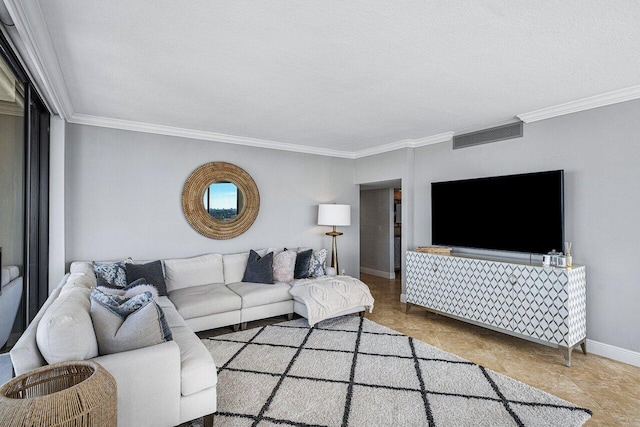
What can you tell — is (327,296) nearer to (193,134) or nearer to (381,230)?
(193,134)

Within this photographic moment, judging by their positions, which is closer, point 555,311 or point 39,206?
point 555,311

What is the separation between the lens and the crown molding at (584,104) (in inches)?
118

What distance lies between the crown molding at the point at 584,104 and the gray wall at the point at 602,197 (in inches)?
2.5

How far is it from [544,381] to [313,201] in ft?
12.7

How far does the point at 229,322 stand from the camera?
3.85 meters

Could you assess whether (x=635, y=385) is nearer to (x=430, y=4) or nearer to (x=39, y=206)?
(x=430, y=4)

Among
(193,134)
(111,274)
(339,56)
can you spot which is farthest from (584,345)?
(193,134)

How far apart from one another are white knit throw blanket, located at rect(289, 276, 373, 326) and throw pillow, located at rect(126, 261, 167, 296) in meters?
1.49

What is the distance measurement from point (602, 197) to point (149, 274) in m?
4.67

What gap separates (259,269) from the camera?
4465 mm

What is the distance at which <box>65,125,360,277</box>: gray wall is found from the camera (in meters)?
3.93

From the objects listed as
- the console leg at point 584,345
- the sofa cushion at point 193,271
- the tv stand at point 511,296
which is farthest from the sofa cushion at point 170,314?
the console leg at point 584,345

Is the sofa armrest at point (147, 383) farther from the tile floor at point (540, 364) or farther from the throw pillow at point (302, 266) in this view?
the throw pillow at point (302, 266)

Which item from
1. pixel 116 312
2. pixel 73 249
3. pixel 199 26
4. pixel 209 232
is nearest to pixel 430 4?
pixel 199 26
